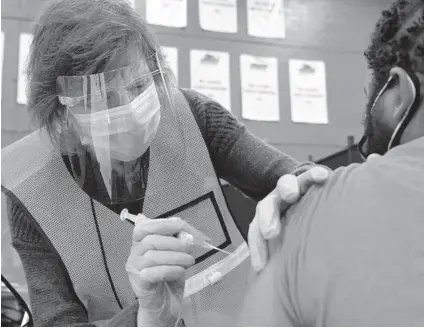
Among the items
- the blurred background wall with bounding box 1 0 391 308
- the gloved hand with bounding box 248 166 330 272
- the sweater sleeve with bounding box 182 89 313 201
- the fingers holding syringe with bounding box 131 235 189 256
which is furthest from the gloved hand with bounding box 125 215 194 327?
the blurred background wall with bounding box 1 0 391 308

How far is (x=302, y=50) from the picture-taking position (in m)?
2.44

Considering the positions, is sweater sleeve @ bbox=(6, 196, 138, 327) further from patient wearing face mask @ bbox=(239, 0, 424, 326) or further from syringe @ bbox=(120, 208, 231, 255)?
patient wearing face mask @ bbox=(239, 0, 424, 326)

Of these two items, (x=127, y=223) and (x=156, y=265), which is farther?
(x=127, y=223)

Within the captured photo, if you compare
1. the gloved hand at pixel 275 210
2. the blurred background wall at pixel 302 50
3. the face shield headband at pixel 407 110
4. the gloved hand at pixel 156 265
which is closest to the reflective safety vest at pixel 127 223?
the gloved hand at pixel 156 265

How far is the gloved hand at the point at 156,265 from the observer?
2.65 feet

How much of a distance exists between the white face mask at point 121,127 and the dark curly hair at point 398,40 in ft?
1.41

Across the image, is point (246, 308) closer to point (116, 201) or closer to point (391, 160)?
point (391, 160)

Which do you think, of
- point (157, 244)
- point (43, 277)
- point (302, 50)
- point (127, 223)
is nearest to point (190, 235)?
point (157, 244)

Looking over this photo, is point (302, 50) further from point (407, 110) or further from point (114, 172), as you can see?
point (407, 110)

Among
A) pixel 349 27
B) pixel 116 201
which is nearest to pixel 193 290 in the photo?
pixel 116 201

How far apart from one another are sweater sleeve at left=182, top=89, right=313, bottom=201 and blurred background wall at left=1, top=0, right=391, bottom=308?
115 cm

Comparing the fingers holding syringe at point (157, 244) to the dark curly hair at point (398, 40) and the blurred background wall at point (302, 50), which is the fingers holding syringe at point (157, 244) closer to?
the dark curly hair at point (398, 40)

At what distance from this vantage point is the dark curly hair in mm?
690

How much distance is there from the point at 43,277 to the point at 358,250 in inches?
25.5
